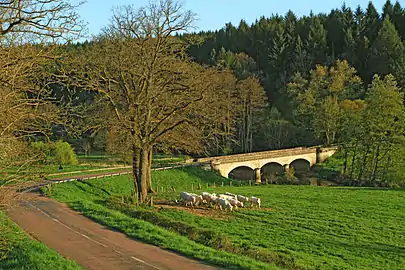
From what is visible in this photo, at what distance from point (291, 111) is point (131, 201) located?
61080 millimetres

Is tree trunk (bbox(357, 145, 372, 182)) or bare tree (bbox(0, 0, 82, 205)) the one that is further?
tree trunk (bbox(357, 145, 372, 182))

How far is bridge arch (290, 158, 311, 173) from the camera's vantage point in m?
68.2

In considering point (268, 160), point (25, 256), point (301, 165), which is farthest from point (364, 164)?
point (25, 256)

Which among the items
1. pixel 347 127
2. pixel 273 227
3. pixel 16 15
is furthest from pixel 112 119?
pixel 347 127

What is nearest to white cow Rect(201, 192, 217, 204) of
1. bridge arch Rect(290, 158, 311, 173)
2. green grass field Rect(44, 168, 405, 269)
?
green grass field Rect(44, 168, 405, 269)

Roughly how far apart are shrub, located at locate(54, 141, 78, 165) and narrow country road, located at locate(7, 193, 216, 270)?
987 inches

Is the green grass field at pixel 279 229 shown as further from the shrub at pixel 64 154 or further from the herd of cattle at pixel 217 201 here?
the shrub at pixel 64 154

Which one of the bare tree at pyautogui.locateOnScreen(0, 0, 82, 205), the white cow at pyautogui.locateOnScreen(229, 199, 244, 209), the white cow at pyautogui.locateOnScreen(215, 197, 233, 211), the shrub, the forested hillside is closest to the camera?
the bare tree at pyautogui.locateOnScreen(0, 0, 82, 205)

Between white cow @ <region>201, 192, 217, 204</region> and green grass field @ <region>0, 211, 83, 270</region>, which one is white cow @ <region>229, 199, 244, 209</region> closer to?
white cow @ <region>201, 192, 217, 204</region>

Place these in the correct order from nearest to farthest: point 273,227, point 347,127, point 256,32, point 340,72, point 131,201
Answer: point 273,227 → point 131,201 → point 347,127 → point 340,72 → point 256,32

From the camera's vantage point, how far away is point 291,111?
86500 mm

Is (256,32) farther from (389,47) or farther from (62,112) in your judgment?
(62,112)

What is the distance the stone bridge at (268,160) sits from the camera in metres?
55.2

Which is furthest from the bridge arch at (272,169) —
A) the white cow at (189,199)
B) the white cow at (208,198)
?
the white cow at (189,199)
